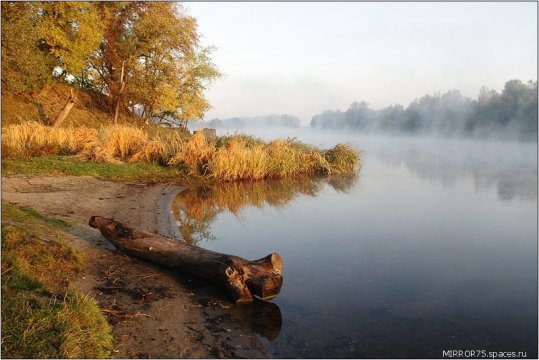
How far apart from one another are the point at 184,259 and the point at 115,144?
12.2 metres

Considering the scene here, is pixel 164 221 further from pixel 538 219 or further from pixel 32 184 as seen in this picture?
pixel 538 219

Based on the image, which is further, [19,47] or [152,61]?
[152,61]

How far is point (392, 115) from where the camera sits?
4951 inches

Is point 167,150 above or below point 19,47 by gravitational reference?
below

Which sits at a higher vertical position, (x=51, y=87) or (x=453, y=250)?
(x=51, y=87)

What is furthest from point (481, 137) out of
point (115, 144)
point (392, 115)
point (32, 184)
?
point (32, 184)

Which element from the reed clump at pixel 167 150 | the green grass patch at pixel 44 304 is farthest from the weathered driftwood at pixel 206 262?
the reed clump at pixel 167 150

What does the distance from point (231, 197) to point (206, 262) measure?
320 inches

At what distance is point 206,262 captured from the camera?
20.6 ft

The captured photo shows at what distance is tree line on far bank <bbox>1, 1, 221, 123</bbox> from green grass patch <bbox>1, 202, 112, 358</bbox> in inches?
682

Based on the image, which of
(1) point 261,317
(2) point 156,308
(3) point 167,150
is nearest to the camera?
(2) point 156,308

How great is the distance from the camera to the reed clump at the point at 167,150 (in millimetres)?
15859

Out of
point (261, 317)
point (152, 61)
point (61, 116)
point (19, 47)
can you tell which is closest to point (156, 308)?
point (261, 317)

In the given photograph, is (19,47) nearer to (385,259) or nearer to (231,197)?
(231,197)
